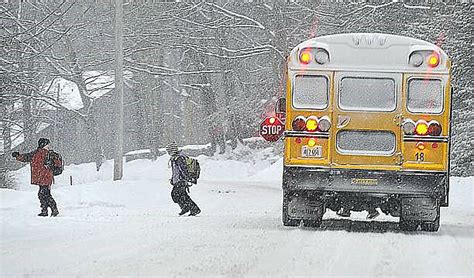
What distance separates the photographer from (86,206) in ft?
68.9

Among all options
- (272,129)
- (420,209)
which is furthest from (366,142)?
(272,129)

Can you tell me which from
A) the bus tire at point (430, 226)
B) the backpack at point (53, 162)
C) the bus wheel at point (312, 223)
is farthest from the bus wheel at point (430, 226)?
the backpack at point (53, 162)

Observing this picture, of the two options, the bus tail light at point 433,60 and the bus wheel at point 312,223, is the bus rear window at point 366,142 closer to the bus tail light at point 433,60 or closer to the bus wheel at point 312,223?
the bus tail light at point 433,60

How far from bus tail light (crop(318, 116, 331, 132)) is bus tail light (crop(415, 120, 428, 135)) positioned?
3.81ft

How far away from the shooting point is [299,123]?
502 inches

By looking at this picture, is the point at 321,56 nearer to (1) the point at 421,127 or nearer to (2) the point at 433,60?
(2) the point at 433,60

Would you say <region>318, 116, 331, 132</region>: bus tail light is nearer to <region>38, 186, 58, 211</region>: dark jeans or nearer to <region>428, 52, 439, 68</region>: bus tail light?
<region>428, 52, 439, 68</region>: bus tail light

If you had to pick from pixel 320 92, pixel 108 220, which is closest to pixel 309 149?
pixel 320 92

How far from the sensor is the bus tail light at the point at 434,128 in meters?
12.5

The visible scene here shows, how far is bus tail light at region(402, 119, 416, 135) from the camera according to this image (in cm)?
1252

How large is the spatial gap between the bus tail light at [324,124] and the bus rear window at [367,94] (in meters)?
0.28

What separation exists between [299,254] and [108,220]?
215 inches

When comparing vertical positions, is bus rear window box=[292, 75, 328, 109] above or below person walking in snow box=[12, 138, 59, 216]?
above

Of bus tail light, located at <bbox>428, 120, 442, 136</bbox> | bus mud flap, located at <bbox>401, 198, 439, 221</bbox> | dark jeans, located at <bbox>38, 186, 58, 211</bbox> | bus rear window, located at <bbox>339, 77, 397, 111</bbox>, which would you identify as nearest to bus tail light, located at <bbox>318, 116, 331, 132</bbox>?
bus rear window, located at <bbox>339, 77, 397, 111</bbox>
